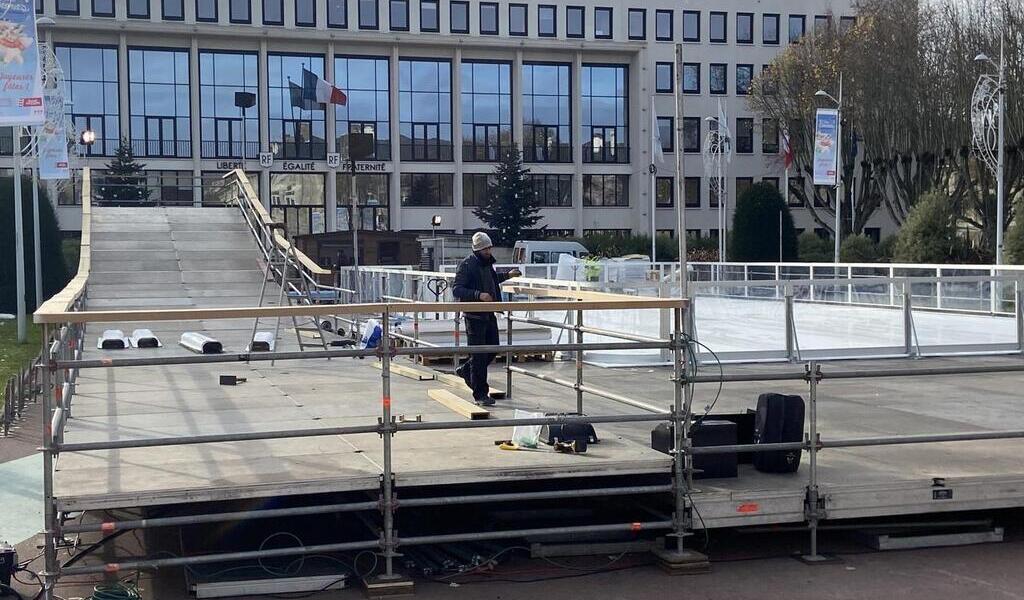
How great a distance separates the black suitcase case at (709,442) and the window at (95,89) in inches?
2364

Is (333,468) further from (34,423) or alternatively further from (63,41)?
(63,41)

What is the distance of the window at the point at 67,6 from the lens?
6253 centimetres

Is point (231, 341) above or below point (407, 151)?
below

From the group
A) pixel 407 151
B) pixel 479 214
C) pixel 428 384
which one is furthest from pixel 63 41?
pixel 428 384

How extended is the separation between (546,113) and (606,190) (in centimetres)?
630

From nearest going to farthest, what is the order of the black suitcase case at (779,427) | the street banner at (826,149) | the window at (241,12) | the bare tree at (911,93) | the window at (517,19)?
the black suitcase case at (779,427)
the street banner at (826,149)
the bare tree at (911,93)
the window at (241,12)
the window at (517,19)

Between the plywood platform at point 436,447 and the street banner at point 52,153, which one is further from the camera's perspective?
the street banner at point 52,153

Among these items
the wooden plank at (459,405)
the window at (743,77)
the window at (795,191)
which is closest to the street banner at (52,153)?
the wooden plank at (459,405)

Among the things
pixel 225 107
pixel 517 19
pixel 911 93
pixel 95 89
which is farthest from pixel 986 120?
pixel 95 89

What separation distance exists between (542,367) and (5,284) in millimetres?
22041

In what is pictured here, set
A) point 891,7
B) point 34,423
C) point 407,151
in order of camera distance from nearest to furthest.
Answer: point 34,423 < point 891,7 < point 407,151

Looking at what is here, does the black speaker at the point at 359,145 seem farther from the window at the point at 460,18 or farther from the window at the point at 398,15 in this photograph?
the window at the point at 460,18

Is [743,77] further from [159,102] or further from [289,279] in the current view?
[289,279]

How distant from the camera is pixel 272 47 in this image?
65562mm
